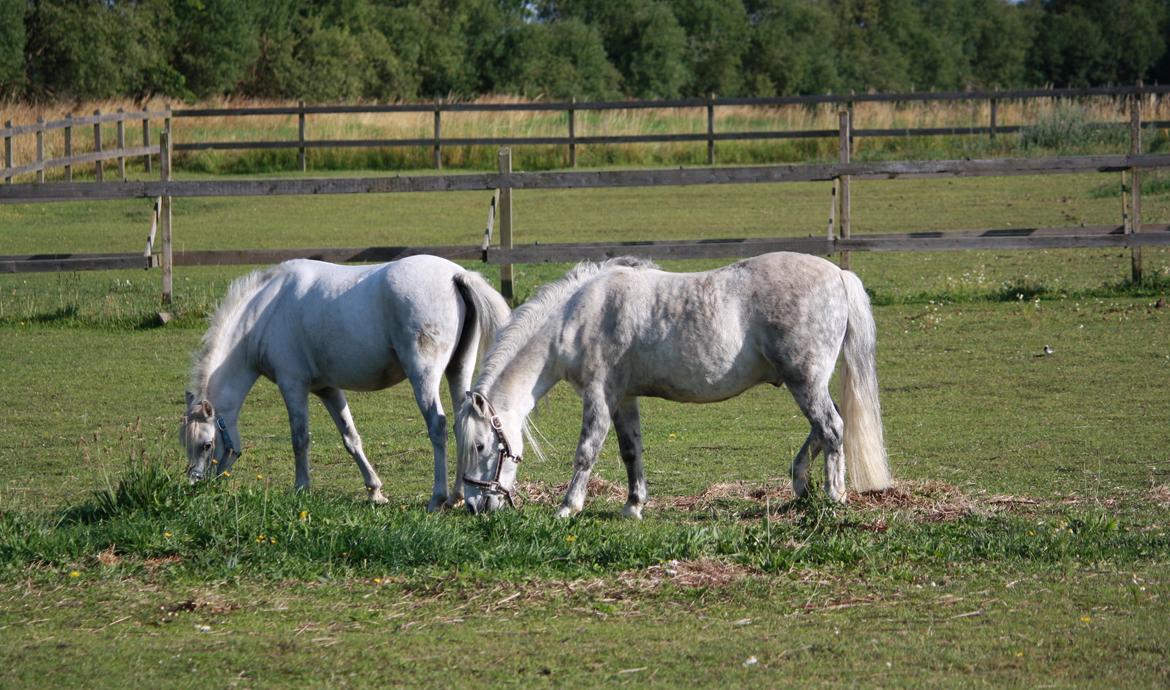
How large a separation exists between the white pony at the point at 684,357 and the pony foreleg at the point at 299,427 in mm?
1320

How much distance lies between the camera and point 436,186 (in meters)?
15.1

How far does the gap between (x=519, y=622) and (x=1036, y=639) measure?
2.08m

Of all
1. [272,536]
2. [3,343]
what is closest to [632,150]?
[3,343]

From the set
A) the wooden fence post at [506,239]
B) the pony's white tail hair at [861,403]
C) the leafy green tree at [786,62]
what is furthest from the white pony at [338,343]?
the leafy green tree at [786,62]

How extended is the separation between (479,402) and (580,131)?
3132 cm

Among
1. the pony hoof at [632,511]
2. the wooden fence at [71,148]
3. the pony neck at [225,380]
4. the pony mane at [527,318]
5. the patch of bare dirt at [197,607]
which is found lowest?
the patch of bare dirt at [197,607]

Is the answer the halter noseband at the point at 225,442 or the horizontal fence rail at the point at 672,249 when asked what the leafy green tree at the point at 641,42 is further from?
the halter noseband at the point at 225,442

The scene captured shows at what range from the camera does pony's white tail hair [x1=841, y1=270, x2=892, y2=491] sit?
7.76m

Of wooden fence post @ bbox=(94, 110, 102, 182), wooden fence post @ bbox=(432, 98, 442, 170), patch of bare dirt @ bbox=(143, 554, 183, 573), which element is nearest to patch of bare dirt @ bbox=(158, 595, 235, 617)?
patch of bare dirt @ bbox=(143, 554, 183, 573)

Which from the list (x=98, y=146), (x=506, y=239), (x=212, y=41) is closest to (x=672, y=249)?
(x=506, y=239)

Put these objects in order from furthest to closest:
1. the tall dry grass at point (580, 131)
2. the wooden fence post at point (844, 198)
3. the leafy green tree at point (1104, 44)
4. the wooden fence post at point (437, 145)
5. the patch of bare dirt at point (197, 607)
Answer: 1. the leafy green tree at point (1104, 44)
2. the tall dry grass at point (580, 131)
3. the wooden fence post at point (437, 145)
4. the wooden fence post at point (844, 198)
5. the patch of bare dirt at point (197, 607)

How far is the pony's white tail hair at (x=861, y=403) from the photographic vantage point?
7.76 meters

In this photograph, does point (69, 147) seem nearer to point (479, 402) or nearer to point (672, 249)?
point (672, 249)

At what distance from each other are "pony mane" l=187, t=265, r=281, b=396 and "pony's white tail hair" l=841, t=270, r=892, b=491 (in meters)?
3.64
